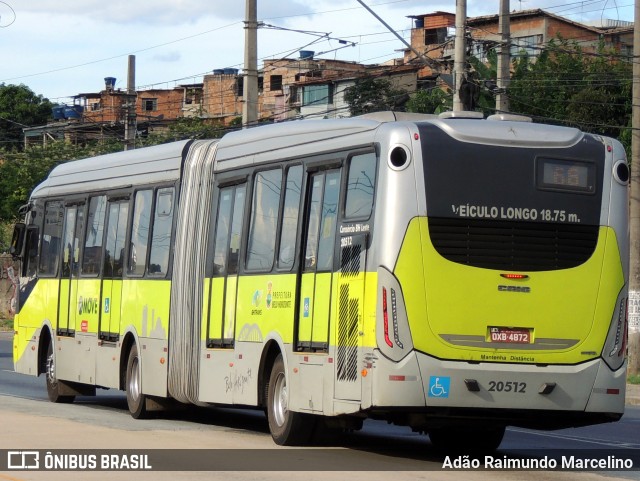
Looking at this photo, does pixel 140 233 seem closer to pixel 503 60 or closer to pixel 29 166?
pixel 503 60

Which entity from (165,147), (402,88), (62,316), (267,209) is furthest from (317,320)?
(402,88)

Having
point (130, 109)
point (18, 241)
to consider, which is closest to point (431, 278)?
point (18, 241)

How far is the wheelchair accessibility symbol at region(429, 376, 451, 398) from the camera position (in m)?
13.3

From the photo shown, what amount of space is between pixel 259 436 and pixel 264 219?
2554mm

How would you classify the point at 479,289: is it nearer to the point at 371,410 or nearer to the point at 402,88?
the point at 371,410

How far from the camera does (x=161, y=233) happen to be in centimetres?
1950

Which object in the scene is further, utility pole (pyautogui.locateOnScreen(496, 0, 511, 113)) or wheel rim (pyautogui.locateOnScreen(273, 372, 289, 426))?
utility pole (pyautogui.locateOnScreen(496, 0, 511, 113))

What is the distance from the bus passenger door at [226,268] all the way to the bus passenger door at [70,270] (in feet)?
16.3

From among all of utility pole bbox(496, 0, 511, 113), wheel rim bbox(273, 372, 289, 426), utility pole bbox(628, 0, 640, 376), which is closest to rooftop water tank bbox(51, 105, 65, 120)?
utility pole bbox(496, 0, 511, 113)

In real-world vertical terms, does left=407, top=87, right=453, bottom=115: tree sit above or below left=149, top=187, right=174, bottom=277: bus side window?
above

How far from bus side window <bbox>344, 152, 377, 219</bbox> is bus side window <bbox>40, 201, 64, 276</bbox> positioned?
9.76 metres

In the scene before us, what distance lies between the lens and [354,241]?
13961 millimetres

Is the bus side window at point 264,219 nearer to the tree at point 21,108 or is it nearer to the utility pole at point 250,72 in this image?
the utility pole at point 250,72

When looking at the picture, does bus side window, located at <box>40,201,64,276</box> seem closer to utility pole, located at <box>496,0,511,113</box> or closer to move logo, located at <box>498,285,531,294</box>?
utility pole, located at <box>496,0,511,113</box>
